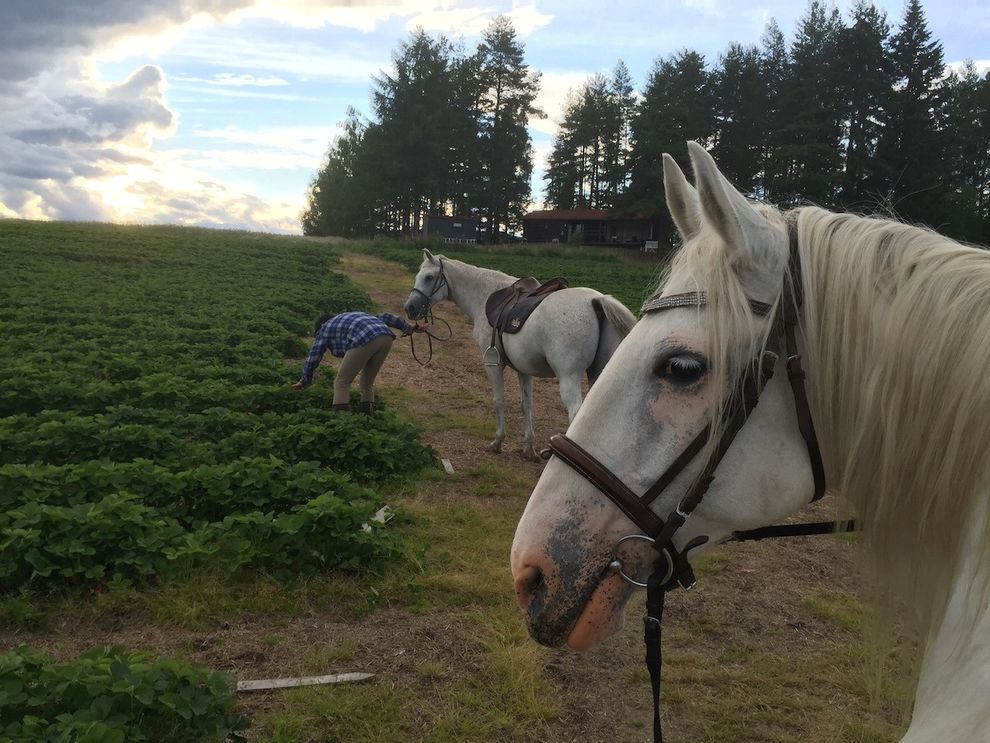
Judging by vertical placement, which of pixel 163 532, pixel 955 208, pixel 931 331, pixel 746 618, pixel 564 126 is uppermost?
pixel 564 126

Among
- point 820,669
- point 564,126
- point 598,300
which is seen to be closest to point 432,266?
point 598,300

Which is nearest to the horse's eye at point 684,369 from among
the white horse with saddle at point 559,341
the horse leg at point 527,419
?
the white horse with saddle at point 559,341

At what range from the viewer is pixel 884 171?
35250 millimetres

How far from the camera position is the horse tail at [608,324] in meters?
6.79

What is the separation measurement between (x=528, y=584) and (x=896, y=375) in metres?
1.02

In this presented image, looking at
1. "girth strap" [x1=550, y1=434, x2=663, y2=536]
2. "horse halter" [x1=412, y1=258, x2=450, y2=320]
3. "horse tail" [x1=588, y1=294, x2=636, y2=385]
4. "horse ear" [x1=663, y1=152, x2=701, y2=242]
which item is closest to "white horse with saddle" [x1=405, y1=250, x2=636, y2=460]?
"horse tail" [x1=588, y1=294, x2=636, y2=385]

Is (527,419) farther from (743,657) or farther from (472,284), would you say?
(743,657)

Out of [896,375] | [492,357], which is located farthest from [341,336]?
[896,375]

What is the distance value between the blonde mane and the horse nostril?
0.61 metres

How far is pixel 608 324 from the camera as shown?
6945mm

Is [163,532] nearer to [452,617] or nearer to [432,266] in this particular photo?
[452,617]

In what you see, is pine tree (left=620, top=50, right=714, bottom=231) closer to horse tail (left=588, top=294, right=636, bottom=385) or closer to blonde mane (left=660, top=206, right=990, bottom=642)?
horse tail (left=588, top=294, right=636, bottom=385)

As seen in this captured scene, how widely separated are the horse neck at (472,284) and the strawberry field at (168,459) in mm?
1933

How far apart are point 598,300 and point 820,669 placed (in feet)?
13.9
